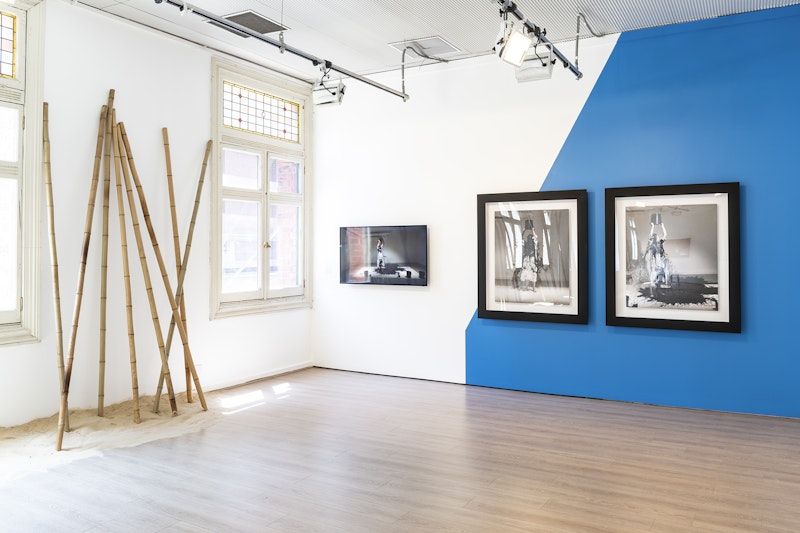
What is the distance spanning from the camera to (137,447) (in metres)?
4.50

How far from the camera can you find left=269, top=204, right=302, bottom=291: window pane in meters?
7.09

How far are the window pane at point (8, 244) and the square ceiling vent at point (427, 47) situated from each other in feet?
11.6

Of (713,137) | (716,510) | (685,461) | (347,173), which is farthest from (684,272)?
(347,173)

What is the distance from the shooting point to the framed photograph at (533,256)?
6.03m

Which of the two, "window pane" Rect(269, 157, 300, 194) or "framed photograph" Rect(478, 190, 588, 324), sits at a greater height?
"window pane" Rect(269, 157, 300, 194)

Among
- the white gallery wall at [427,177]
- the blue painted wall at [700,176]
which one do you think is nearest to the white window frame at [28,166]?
the white gallery wall at [427,177]

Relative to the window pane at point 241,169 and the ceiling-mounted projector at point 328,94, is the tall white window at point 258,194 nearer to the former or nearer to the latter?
the window pane at point 241,169

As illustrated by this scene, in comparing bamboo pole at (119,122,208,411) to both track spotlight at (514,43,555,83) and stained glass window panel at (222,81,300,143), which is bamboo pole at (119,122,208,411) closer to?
stained glass window panel at (222,81,300,143)

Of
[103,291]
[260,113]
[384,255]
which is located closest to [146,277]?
[103,291]

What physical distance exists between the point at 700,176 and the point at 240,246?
4453 mm

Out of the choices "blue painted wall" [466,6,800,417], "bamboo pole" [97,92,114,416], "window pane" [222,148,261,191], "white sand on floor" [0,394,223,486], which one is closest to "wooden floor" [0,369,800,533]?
"white sand on floor" [0,394,223,486]

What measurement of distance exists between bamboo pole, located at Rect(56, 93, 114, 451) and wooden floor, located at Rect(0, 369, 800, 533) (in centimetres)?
52

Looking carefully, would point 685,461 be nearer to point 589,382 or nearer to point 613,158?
point 589,382

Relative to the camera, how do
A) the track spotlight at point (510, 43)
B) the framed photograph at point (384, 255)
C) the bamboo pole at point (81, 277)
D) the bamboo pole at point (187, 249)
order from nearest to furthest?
the track spotlight at point (510, 43) → the bamboo pole at point (81, 277) → the bamboo pole at point (187, 249) → the framed photograph at point (384, 255)
